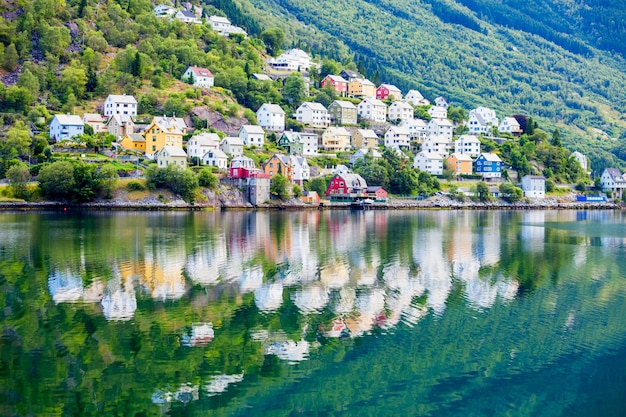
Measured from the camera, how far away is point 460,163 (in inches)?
3725

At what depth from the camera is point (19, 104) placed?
7938cm

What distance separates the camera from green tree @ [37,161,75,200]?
6275 centimetres

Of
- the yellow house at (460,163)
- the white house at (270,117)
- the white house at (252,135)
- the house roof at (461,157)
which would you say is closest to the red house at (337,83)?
the white house at (270,117)

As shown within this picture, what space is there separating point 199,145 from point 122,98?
1204cm

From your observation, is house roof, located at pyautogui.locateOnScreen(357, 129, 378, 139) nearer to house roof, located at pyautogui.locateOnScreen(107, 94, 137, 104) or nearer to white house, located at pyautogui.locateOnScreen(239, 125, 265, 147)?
white house, located at pyautogui.locateOnScreen(239, 125, 265, 147)

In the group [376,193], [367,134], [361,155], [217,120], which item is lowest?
[376,193]

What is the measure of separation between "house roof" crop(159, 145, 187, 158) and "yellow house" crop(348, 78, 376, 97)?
4628 cm

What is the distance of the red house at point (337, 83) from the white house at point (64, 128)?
43.3 m

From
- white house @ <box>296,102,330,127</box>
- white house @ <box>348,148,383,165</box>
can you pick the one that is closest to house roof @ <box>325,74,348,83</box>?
white house @ <box>296,102,330,127</box>

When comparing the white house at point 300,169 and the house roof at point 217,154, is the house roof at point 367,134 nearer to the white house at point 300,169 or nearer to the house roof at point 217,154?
the white house at point 300,169

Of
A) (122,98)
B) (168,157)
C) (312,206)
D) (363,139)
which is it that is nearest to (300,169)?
(312,206)

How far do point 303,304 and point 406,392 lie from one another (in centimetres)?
795

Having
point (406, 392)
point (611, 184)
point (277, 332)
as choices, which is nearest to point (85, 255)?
point (277, 332)

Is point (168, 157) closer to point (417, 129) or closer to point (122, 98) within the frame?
point (122, 98)
